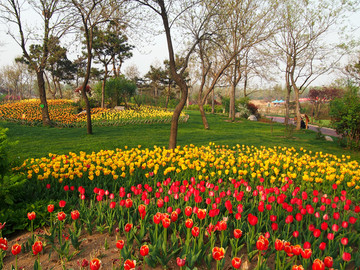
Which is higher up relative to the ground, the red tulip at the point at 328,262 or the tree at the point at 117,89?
the tree at the point at 117,89

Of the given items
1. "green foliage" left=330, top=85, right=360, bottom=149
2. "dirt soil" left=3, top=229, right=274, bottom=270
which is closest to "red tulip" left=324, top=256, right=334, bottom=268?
"dirt soil" left=3, top=229, right=274, bottom=270

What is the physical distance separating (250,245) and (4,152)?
3.04 m

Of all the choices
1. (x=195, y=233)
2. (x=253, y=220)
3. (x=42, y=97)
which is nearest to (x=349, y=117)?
(x=253, y=220)

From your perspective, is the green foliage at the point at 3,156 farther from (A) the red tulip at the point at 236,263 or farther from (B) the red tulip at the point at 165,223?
(A) the red tulip at the point at 236,263

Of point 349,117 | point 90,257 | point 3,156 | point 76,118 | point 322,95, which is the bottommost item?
point 90,257

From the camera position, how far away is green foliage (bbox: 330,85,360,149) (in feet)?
32.0

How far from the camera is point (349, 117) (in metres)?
9.76

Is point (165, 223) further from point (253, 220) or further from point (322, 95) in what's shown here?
point (322, 95)

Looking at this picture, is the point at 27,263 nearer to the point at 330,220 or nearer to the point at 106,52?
the point at 330,220

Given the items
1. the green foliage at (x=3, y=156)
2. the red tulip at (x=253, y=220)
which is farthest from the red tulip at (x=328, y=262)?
the green foliage at (x=3, y=156)

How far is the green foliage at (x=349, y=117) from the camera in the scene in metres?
9.76

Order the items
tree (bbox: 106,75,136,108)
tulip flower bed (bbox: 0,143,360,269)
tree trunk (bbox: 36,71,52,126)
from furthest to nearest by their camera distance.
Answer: tree (bbox: 106,75,136,108)
tree trunk (bbox: 36,71,52,126)
tulip flower bed (bbox: 0,143,360,269)

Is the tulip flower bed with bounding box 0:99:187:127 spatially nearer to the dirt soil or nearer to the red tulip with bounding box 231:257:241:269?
the dirt soil

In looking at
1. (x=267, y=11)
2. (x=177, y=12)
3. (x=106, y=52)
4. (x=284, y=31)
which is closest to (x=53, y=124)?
(x=177, y=12)
